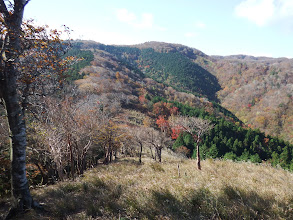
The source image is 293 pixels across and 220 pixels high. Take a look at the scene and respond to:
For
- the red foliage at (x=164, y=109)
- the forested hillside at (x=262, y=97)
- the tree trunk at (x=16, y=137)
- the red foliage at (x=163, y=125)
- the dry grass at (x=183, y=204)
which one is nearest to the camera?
the dry grass at (x=183, y=204)

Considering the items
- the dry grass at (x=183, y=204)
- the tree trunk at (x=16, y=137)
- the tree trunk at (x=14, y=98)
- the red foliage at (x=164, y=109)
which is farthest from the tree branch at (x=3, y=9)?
the red foliage at (x=164, y=109)

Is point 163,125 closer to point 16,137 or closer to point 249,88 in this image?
point 16,137

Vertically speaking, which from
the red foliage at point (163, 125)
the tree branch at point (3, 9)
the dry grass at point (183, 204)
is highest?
the tree branch at point (3, 9)

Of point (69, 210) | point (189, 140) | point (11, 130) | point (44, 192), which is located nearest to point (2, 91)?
point (11, 130)

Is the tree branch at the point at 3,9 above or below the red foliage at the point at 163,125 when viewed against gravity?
above

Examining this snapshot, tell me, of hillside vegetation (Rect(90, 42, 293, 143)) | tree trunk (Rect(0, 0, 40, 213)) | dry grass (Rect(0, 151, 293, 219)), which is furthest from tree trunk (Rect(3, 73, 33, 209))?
hillside vegetation (Rect(90, 42, 293, 143))

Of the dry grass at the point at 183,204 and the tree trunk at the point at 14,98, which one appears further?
the tree trunk at the point at 14,98

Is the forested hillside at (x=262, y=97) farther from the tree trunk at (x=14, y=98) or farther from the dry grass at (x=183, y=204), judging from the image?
the tree trunk at (x=14, y=98)

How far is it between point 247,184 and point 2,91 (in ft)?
22.8

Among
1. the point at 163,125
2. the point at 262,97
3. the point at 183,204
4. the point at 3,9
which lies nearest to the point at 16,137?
the point at 3,9

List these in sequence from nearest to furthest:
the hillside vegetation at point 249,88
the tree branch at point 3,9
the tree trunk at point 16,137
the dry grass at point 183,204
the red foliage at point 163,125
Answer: the dry grass at point 183,204, the tree branch at point 3,9, the tree trunk at point 16,137, the red foliage at point 163,125, the hillside vegetation at point 249,88

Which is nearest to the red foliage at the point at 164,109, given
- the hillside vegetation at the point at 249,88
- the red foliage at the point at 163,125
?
the red foliage at the point at 163,125

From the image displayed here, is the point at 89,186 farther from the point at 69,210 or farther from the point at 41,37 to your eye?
the point at 41,37

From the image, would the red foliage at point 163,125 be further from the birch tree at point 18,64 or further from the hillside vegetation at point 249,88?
the hillside vegetation at point 249,88
